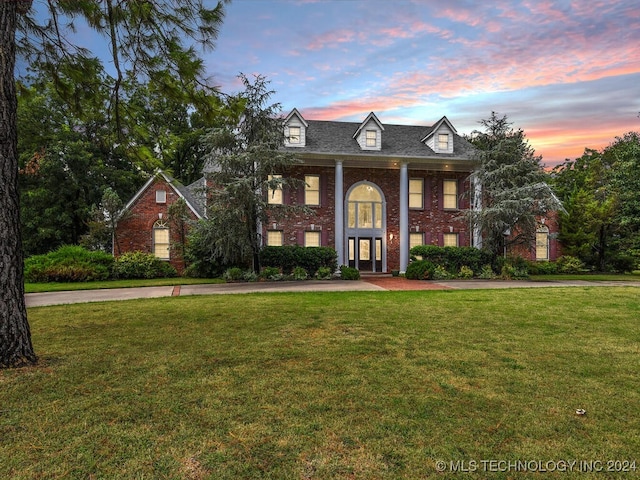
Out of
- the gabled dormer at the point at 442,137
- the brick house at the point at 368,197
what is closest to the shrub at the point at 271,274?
the brick house at the point at 368,197

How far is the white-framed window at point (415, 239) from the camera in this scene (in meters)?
21.1

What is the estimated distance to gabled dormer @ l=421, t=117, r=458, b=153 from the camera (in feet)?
68.0

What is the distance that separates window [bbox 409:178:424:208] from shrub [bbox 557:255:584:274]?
30.0ft

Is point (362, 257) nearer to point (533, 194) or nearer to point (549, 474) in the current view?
point (533, 194)

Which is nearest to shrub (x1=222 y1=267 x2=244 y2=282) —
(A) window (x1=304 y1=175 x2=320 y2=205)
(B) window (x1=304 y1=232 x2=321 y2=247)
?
(B) window (x1=304 y1=232 x2=321 y2=247)

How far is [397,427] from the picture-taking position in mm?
2965

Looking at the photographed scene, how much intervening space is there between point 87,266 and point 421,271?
15.5 meters

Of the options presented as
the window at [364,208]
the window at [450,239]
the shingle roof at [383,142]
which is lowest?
the window at [450,239]

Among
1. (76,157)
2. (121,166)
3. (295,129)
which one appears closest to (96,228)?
(76,157)

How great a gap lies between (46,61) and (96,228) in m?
14.3

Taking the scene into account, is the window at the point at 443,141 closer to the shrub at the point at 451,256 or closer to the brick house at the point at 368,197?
the brick house at the point at 368,197

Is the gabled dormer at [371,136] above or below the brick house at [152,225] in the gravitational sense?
above

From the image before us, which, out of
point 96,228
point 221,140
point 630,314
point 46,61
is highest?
point 221,140

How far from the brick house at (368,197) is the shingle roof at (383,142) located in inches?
2.3
